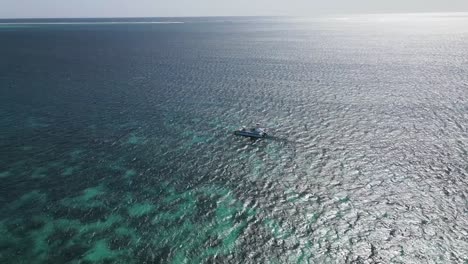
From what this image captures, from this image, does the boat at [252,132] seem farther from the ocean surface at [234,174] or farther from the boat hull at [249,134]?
the ocean surface at [234,174]

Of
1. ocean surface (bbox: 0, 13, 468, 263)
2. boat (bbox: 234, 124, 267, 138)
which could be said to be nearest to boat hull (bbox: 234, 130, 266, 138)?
boat (bbox: 234, 124, 267, 138)

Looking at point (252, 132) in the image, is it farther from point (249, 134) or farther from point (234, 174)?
point (234, 174)

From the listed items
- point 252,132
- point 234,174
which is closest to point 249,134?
point 252,132

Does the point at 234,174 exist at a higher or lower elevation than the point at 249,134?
lower

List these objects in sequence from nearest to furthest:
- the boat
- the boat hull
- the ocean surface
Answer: the ocean surface < the boat hull < the boat

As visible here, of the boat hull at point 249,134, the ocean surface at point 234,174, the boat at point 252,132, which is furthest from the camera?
the boat at point 252,132

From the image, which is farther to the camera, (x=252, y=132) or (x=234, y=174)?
(x=252, y=132)

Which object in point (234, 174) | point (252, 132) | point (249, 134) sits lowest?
point (234, 174)

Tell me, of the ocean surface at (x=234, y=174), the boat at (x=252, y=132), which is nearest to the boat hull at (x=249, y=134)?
the boat at (x=252, y=132)

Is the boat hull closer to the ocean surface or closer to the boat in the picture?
the boat

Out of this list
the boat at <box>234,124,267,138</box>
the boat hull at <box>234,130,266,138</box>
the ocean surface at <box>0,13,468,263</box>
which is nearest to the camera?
the ocean surface at <box>0,13,468,263</box>
